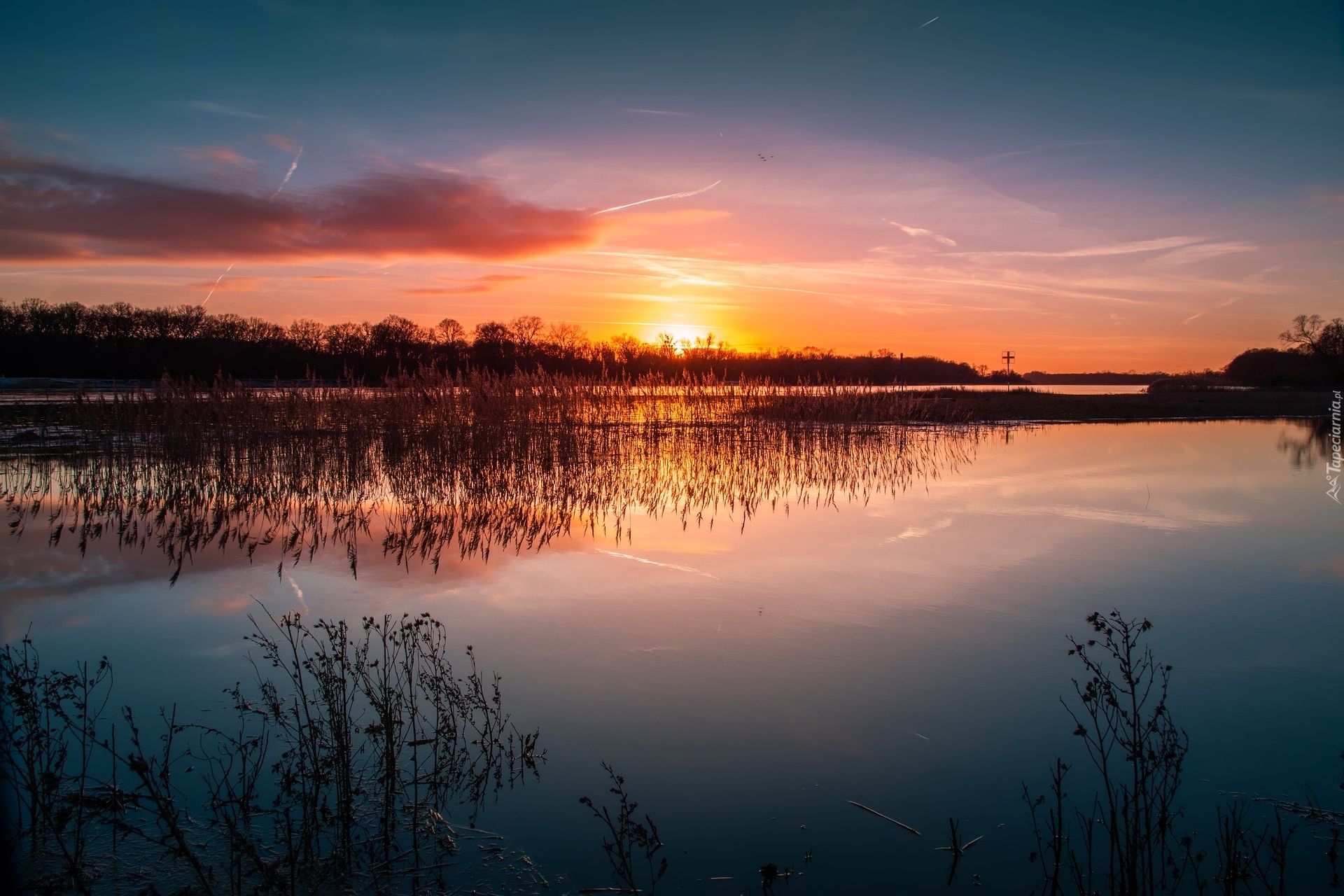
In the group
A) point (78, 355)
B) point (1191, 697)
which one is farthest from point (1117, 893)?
point (78, 355)

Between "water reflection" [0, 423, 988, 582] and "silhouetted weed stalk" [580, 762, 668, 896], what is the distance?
4.84m

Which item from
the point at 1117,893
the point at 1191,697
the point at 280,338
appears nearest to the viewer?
the point at 1117,893

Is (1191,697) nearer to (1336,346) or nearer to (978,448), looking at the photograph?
(978,448)

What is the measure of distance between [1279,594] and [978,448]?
12.4 metres

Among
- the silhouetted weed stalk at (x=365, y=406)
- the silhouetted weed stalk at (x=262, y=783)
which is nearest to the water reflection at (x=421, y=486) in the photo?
the silhouetted weed stalk at (x=365, y=406)

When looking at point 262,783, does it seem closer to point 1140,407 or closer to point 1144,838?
point 1144,838

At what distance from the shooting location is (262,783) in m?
3.34

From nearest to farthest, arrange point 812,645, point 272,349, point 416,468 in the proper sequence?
point 812,645 → point 416,468 → point 272,349

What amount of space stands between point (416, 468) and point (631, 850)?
1079cm

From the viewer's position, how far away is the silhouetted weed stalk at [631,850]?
270 centimetres

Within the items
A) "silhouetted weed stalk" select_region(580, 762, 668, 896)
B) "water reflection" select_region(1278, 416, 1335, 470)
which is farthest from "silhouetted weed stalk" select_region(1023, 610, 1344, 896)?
"water reflection" select_region(1278, 416, 1335, 470)

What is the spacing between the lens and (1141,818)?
3180 millimetres

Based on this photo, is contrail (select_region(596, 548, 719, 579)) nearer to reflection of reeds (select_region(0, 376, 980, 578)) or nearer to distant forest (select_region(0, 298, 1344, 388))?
reflection of reeds (select_region(0, 376, 980, 578))

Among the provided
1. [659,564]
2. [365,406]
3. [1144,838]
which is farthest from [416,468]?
[1144,838]
